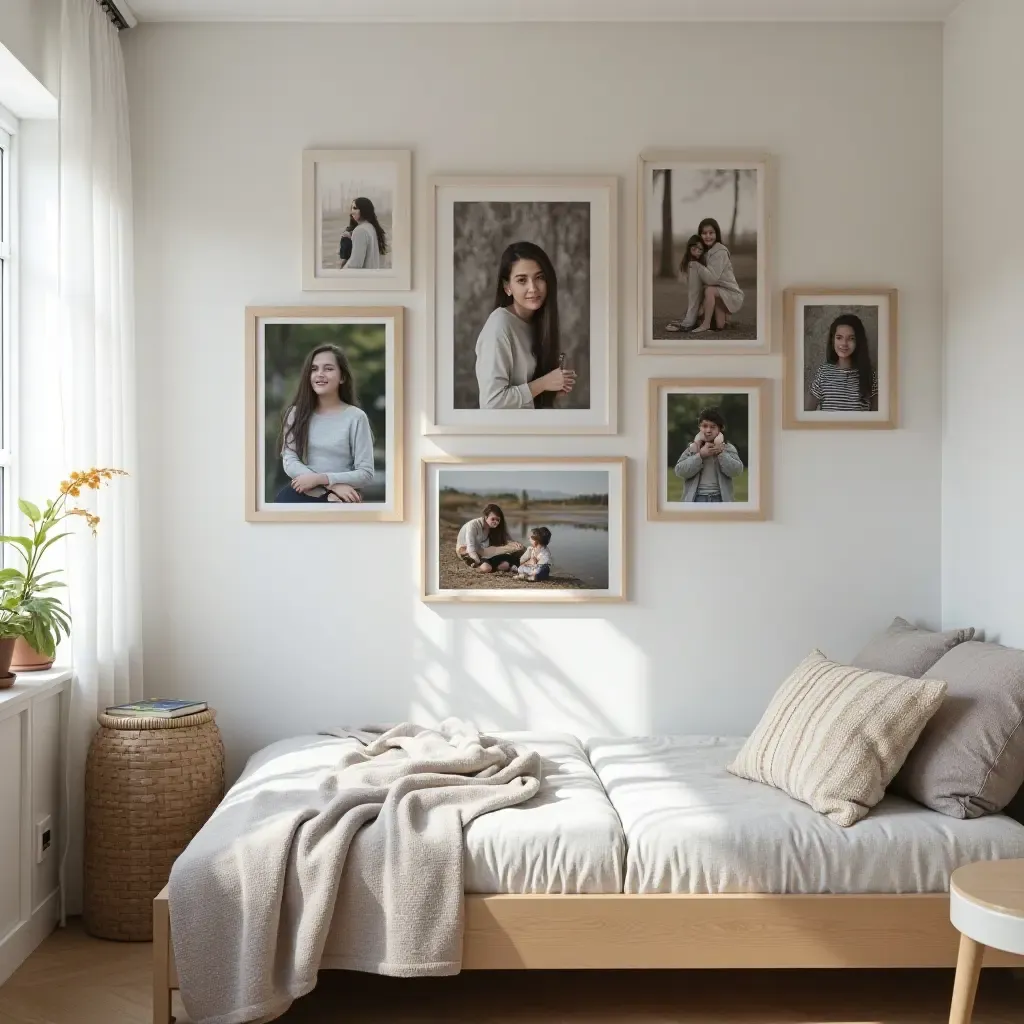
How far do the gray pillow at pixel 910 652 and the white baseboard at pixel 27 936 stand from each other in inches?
99.2

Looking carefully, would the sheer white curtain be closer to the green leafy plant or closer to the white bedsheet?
the green leafy plant

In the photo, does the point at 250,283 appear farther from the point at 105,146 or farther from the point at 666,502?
the point at 666,502

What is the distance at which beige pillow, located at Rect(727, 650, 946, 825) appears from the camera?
110 inches

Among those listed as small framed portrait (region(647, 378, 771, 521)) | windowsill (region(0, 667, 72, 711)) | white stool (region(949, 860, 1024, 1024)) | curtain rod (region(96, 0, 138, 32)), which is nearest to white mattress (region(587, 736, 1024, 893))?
white stool (region(949, 860, 1024, 1024))

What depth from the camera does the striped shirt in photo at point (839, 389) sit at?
378cm

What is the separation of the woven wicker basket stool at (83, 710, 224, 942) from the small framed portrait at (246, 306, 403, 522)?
82 centimetres

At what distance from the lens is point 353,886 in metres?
2.62

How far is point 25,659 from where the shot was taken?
326cm

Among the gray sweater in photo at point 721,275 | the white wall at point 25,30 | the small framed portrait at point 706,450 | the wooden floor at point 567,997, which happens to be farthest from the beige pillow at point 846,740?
the white wall at point 25,30

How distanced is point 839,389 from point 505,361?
1.13 m

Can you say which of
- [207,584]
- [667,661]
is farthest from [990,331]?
[207,584]

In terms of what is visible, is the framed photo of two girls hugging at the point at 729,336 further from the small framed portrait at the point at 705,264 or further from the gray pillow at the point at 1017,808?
the gray pillow at the point at 1017,808

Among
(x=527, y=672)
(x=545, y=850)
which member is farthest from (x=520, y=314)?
(x=545, y=850)

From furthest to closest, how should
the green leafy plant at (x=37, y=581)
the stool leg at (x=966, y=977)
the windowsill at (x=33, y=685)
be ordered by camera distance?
the green leafy plant at (x=37, y=581)
the windowsill at (x=33, y=685)
the stool leg at (x=966, y=977)
